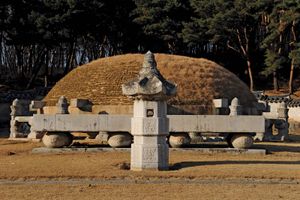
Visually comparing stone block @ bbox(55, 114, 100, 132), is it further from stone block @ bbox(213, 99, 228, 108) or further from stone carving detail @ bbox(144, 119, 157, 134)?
stone block @ bbox(213, 99, 228, 108)

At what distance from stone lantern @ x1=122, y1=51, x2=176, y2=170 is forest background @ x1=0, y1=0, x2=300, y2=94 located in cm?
3230

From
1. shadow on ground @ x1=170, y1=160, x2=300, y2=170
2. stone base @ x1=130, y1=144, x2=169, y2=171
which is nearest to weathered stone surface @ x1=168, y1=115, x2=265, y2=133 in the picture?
shadow on ground @ x1=170, y1=160, x2=300, y2=170

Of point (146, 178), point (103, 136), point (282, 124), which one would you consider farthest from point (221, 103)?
point (146, 178)

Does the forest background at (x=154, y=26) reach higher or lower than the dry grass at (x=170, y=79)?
higher

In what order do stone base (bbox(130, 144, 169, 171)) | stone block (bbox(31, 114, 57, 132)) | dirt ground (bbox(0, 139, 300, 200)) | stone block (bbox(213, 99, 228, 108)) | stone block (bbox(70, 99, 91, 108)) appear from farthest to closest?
stone block (bbox(213, 99, 228, 108)) → stone block (bbox(70, 99, 91, 108)) → stone block (bbox(31, 114, 57, 132)) → stone base (bbox(130, 144, 169, 171)) → dirt ground (bbox(0, 139, 300, 200))

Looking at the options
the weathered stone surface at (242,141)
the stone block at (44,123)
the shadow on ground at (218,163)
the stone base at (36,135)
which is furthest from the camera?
the stone base at (36,135)

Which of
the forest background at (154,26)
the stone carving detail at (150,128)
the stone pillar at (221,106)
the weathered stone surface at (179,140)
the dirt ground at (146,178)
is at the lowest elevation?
the dirt ground at (146,178)

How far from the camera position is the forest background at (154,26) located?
45.5 meters

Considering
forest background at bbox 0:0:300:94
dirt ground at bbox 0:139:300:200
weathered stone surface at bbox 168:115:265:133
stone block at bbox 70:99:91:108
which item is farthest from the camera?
forest background at bbox 0:0:300:94

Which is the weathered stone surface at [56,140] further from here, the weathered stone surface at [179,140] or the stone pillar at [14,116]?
the stone pillar at [14,116]

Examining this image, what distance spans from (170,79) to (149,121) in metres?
9.38

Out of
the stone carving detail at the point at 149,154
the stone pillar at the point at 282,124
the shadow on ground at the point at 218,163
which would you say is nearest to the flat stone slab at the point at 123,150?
the shadow on ground at the point at 218,163

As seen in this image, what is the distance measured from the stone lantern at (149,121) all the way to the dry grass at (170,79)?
25.1 feet

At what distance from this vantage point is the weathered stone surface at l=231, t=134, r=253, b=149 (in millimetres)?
18328
